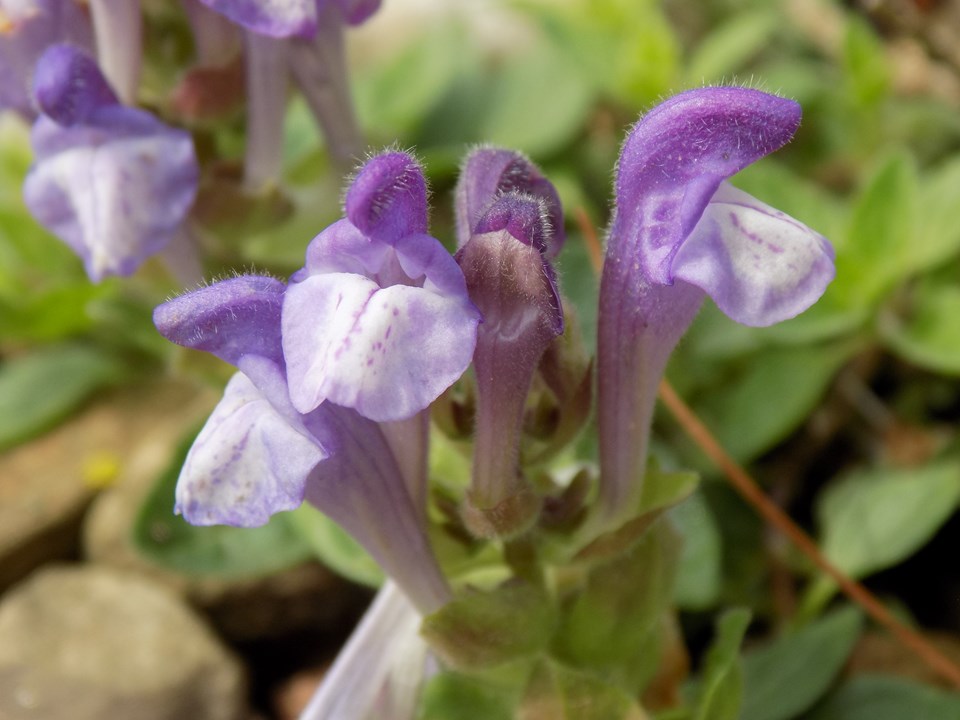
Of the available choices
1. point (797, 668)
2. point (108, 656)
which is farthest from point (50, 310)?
point (797, 668)

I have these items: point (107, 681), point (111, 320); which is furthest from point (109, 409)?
point (107, 681)

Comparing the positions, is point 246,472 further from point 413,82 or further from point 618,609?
point 413,82

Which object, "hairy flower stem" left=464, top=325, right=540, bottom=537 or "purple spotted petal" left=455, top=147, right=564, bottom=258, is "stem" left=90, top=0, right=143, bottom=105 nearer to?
"purple spotted petal" left=455, top=147, right=564, bottom=258

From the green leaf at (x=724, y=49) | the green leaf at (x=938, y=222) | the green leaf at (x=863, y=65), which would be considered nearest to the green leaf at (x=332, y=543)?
the green leaf at (x=938, y=222)

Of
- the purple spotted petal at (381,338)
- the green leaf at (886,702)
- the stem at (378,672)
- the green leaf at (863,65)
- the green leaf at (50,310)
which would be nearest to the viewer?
the purple spotted petal at (381,338)

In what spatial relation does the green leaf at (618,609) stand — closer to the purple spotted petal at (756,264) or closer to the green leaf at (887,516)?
the purple spotted petal at (756,264)

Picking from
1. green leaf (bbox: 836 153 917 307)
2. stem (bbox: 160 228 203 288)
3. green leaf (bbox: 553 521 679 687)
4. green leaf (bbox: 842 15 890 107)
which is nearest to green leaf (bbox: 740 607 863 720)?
green leaf (bbox: 553 521 679 687)
